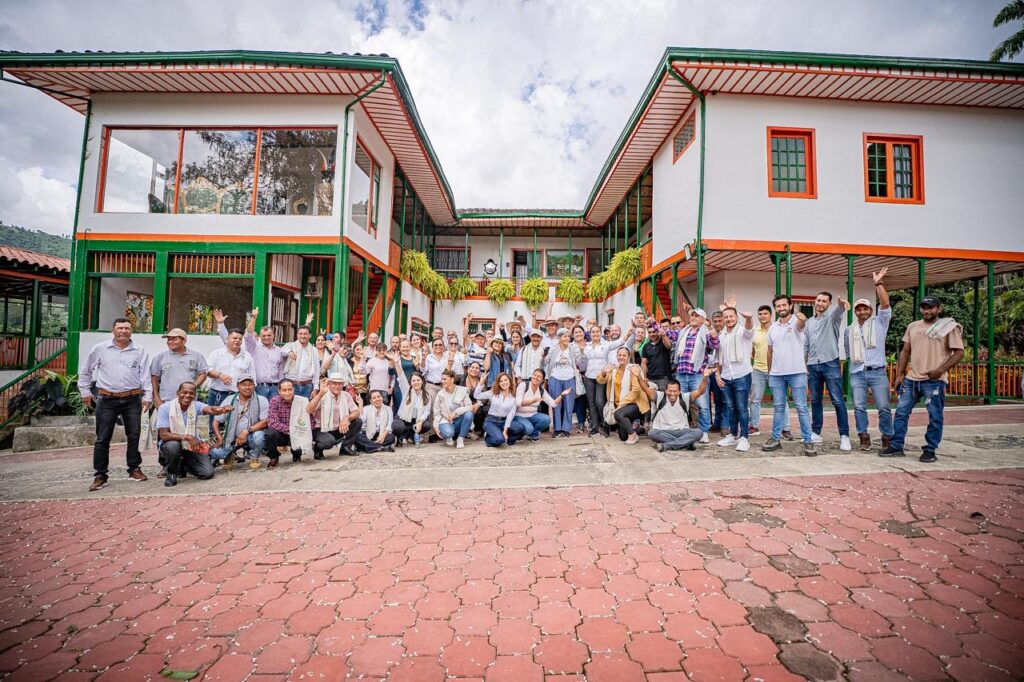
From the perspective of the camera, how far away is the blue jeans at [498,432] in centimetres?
620

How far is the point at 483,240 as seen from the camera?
19.2 metres

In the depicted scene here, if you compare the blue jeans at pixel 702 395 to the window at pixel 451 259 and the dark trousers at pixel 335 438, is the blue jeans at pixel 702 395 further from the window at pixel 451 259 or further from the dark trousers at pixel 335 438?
the window at pixel 451 259

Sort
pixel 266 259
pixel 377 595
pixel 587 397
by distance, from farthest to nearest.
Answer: pixel 266 259 < pixel 587 397 < pixel 377 595

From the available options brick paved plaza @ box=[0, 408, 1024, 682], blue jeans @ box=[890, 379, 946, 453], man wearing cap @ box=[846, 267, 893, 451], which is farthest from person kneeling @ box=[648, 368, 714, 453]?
blue jeans @ box=[890, 379, 946, 453]

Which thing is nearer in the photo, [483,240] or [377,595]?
[377,595]

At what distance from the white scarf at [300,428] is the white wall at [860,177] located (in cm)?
858

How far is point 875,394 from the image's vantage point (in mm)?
5242

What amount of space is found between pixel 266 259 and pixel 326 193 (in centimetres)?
204

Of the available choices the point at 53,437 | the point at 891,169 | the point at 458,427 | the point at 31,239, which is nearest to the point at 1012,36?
the point at 891,169

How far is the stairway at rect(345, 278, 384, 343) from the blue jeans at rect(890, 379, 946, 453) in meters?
11.1

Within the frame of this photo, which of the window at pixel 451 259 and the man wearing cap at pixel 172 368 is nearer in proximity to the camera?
the man wearing cap at pixel 172 368

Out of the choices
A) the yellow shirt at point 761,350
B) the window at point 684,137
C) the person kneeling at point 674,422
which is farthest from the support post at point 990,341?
the person kneeling at point 674,422

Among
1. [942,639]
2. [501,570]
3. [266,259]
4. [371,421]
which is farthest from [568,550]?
[266,259]

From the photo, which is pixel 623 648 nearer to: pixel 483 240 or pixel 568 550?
pixel 568 550
